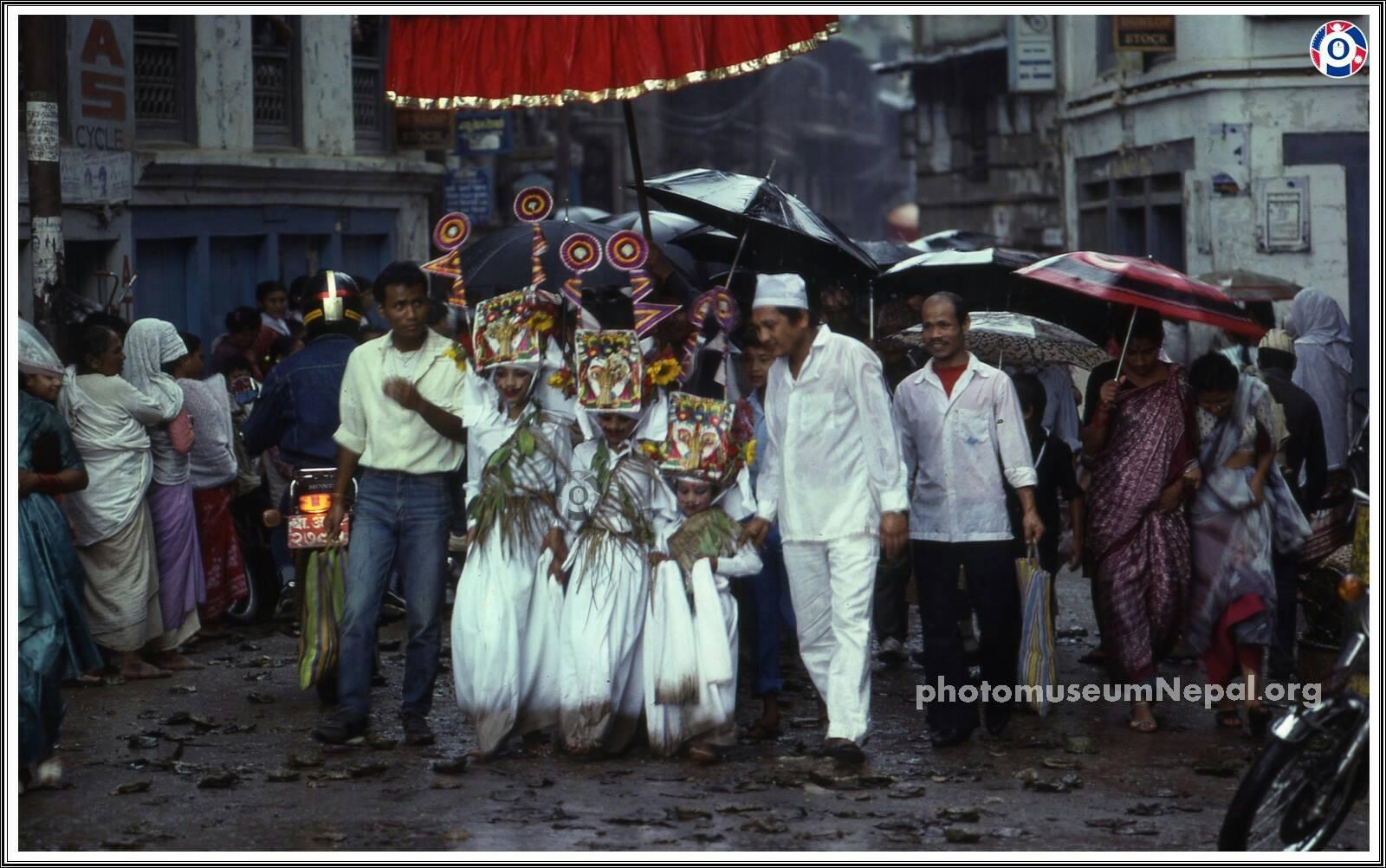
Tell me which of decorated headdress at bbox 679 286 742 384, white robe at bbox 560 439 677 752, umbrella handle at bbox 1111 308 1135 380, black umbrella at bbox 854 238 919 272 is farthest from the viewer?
black umbrella at bbox 854 238 919 272

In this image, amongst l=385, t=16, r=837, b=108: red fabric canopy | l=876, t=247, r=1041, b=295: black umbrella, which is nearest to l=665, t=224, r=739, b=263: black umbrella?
l=876, t=247, r=1041, b=295: black umbrella

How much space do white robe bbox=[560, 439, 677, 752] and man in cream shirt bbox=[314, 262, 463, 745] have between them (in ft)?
2.01

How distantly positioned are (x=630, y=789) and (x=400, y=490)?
1696 millimetres

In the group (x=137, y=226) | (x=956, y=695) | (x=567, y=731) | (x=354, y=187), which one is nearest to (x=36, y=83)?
(x=567, y=731)

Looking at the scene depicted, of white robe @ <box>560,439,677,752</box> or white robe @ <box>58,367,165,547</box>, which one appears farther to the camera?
white robe @ <box>58,367,165,547</box>

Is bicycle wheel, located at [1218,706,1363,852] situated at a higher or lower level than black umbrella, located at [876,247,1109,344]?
lower

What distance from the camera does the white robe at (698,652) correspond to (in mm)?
7883

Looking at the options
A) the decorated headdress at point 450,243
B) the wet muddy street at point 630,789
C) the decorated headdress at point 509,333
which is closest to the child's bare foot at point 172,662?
the wet muddy street at point 630,789

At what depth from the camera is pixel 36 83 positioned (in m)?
10.2

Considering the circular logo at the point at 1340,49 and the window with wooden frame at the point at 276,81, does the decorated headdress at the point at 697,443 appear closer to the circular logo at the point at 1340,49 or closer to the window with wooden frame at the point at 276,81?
the circular logo at the point at 1340,49

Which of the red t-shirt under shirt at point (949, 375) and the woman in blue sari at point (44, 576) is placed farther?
the red t-shirt under shirt at point (949, 375)

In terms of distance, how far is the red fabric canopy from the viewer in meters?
8.59

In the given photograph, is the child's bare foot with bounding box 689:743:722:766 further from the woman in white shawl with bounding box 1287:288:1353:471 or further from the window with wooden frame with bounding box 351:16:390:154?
the window with wooden frame with bounding box 351:16:390:154
